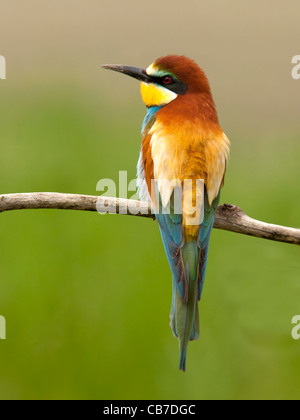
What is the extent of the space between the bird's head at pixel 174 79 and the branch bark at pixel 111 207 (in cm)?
45

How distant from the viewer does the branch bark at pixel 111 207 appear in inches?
79.7

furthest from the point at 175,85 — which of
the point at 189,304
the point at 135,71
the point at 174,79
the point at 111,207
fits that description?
→ the point at 189,304

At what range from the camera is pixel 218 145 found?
7.39ft

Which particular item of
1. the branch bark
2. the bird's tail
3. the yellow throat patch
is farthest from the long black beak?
the bird's tail

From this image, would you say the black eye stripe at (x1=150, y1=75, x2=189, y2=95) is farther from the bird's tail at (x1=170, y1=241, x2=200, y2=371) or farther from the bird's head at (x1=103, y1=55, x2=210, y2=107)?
the bird's tail at (x1=170, y1=241, x2=200, y2=371)

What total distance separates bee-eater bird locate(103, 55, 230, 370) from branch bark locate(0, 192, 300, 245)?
0.24ft

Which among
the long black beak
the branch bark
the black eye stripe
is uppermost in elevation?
the long black beak

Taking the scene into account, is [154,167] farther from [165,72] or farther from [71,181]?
[71,181]

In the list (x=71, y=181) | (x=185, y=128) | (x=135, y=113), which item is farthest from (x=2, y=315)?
(x=135, y=113)

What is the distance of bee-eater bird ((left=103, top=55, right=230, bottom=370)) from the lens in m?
2.13

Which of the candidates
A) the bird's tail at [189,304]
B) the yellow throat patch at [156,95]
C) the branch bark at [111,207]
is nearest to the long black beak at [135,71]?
the yellow throat patch at [156,95]

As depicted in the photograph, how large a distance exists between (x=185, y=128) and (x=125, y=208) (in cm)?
36

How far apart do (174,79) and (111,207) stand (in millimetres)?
579

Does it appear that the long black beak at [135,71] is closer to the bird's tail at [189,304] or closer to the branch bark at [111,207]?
the branch bark at [111,207]
